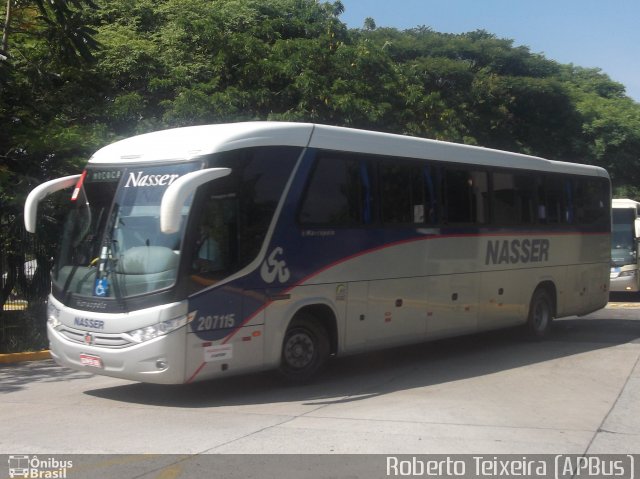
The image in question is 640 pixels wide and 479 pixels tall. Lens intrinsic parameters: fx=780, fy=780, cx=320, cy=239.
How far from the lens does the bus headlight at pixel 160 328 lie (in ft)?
28.6

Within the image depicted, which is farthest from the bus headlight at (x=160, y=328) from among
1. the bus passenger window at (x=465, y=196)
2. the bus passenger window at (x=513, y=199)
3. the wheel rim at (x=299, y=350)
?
the bus passenger window at (x=513, y=199)

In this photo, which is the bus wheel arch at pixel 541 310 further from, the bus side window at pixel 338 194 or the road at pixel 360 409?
the bus side window at pixel 338 194

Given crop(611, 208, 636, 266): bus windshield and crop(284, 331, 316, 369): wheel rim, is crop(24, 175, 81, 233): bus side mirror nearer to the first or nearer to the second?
crop(284, 331, 316, 369): wheel rim

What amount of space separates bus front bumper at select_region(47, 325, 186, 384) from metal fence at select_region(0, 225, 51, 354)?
19.2ft

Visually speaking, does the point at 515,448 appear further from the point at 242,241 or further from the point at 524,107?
the point at 524,107

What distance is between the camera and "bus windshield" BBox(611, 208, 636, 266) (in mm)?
24844

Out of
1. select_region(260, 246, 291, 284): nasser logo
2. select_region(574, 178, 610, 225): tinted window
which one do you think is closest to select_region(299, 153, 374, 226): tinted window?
select_region(260, 246, 291, 284): nasser logo

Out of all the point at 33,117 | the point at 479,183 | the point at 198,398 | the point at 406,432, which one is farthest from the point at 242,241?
the point at 33,117

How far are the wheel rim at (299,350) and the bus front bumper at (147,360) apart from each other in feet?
5.79

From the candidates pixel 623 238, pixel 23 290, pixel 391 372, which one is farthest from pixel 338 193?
pixel 623 238

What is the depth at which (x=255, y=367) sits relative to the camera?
9594mm

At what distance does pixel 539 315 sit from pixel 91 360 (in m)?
9.22

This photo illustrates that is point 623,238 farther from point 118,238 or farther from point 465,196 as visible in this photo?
point 118,238

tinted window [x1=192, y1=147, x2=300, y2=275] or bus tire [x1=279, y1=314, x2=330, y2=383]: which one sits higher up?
tinted window [x1=192, y1=147, x2=300, y2=275]
